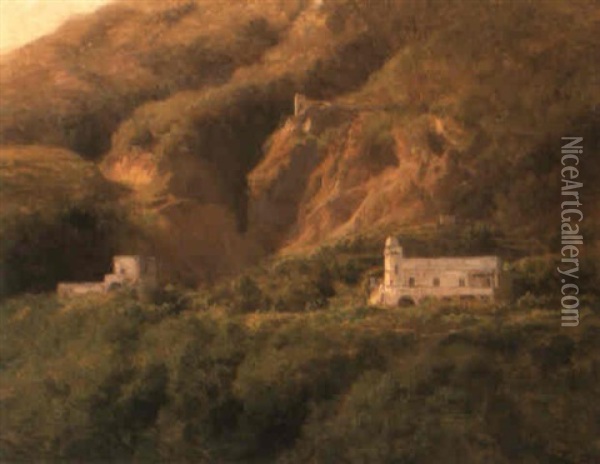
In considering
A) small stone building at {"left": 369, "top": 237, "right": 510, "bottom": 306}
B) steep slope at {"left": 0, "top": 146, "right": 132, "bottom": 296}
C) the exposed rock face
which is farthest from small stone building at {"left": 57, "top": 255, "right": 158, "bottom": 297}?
small stone building at {"left": 369, "top": 237, "right": 510, "bottom": 306}

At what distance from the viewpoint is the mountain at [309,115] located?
169 inches

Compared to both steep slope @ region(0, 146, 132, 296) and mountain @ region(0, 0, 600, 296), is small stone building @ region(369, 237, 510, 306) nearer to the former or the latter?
mountain @ region(0, 0, 600, 296)

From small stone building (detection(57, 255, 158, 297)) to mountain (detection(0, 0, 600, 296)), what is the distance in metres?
0.07

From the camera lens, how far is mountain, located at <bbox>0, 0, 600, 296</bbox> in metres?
4.29

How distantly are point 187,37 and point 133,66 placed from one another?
1.07 feet

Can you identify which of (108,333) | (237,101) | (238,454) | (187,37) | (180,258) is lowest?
(238,454)

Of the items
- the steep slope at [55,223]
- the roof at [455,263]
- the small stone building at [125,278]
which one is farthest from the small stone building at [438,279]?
the steep slope at [55,223]

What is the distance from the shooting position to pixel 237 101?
4.96 metres

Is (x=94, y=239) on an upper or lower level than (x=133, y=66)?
lower

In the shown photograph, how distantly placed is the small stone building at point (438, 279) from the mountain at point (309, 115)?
0.54 ft

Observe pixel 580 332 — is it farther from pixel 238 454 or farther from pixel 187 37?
pixel 187 37

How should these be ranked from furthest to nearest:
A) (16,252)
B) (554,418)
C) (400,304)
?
1. (16,252)
2. (400,304)
3. (554,418)

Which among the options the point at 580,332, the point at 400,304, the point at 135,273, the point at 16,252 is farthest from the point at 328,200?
the point at 16,252

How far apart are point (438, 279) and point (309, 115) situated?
1112mm
